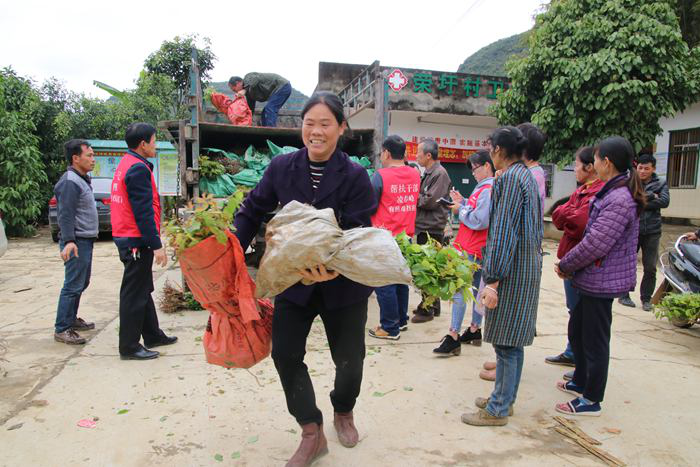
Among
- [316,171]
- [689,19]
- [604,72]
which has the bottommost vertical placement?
[316,171]

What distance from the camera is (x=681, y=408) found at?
300cm

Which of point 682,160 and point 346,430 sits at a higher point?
point 682,160

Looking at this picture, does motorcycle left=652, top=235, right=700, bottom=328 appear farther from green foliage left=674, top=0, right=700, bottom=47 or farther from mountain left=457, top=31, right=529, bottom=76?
mountain left=457, top=31, right=529, bottom=76

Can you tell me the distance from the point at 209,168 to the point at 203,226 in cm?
367

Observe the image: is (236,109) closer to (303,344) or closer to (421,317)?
(421,317)

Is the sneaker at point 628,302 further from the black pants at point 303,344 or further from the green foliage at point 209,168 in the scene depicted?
the green foliage at point 209,168

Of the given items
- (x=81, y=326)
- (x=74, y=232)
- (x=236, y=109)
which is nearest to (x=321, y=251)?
(x=74, y=232)

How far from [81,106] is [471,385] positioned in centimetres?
1728

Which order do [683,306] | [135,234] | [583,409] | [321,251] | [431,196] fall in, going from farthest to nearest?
[431,196] < [683,306] < [135,234] < [583,409] < [321,251]

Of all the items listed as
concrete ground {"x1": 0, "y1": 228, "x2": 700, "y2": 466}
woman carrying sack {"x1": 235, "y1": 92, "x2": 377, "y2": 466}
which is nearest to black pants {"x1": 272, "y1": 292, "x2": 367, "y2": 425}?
woman carrying sack {"x1": 235, "y1": 92, "x2": 377, "y2": 466}

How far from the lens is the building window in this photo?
11.6 meters

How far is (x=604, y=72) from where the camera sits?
872 centimetres

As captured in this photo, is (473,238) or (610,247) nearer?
(610,247)

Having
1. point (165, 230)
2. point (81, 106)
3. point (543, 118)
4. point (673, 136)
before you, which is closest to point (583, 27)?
point (543, 118)
